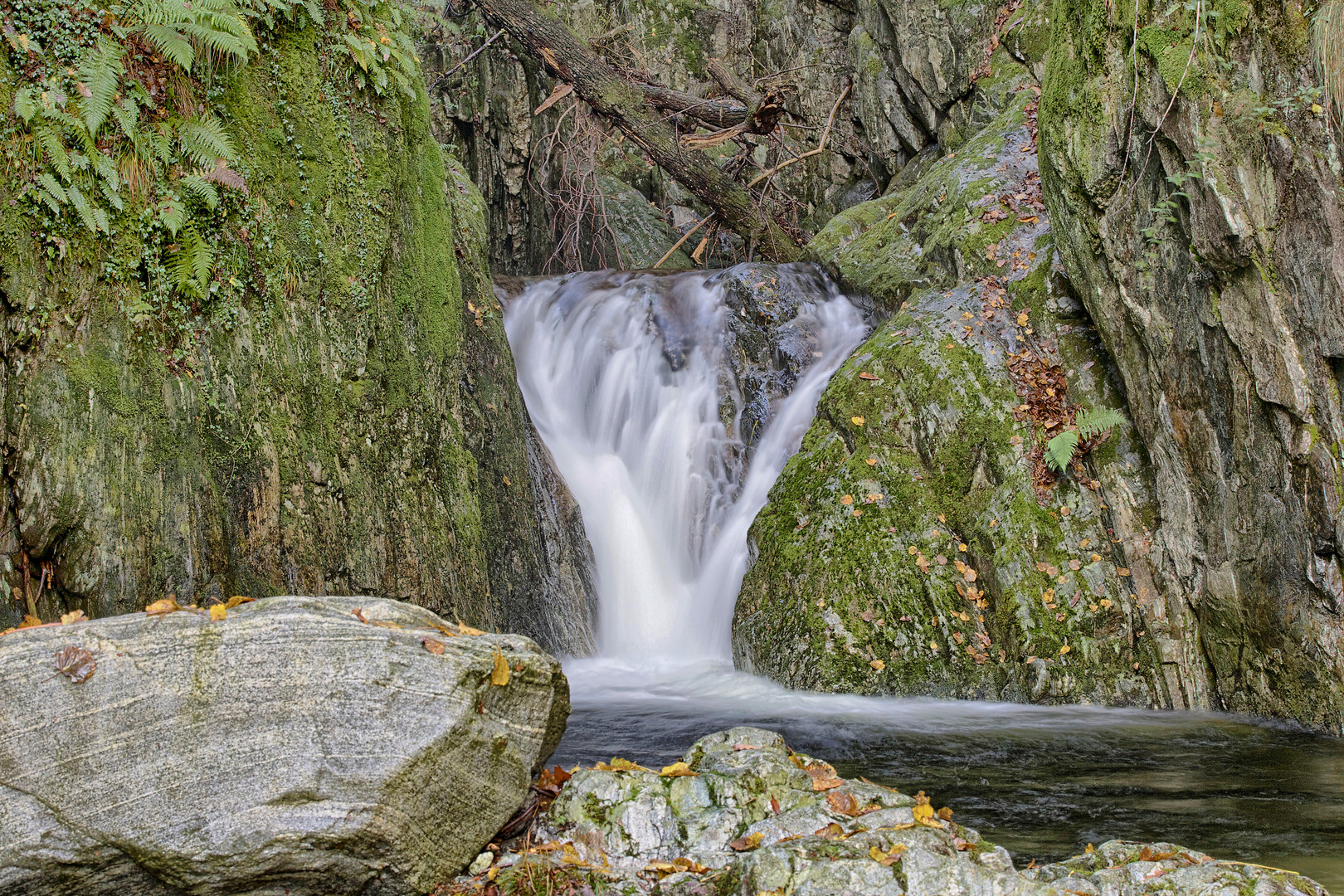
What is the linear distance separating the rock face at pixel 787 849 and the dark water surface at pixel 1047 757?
659 mm

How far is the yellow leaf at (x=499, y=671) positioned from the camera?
→ 3.43 metres

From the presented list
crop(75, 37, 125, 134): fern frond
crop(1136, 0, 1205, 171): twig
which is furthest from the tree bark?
crop(75, 37, 125, 134): fern frond

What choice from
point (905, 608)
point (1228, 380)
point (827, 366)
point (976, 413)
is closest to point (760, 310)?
point (827, 366)

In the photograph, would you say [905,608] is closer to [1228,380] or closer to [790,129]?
[1228,380]

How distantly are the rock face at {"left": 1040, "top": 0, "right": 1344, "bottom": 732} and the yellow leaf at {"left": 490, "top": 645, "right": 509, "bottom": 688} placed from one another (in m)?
5.04

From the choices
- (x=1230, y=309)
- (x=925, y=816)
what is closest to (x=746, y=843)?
(x=925, y=816)

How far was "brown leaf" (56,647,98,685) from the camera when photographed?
2.97 metres

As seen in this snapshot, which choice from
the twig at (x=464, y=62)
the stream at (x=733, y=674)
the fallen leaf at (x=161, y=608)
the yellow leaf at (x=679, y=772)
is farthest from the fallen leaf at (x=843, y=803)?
the twig at (x=464, y=62)

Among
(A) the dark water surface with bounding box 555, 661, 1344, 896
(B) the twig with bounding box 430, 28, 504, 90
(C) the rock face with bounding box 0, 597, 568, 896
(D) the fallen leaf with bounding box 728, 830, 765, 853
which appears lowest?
(A) the dark water surface with bounding box 555, 661, 1344, 896

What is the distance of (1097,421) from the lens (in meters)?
7.00

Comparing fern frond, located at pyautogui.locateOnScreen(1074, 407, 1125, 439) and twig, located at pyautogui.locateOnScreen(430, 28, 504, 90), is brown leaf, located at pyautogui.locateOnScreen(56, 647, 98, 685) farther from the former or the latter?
twig, located at pyautogui.locateOnScreen(430, 28, 504, 90)

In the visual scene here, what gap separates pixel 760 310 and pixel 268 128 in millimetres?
5888

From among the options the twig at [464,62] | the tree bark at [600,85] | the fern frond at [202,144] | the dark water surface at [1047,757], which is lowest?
the dark water surface at [1047,757]

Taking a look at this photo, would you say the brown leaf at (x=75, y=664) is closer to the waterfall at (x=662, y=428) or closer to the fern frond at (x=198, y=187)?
the fern frond at (x=198, y=187)
